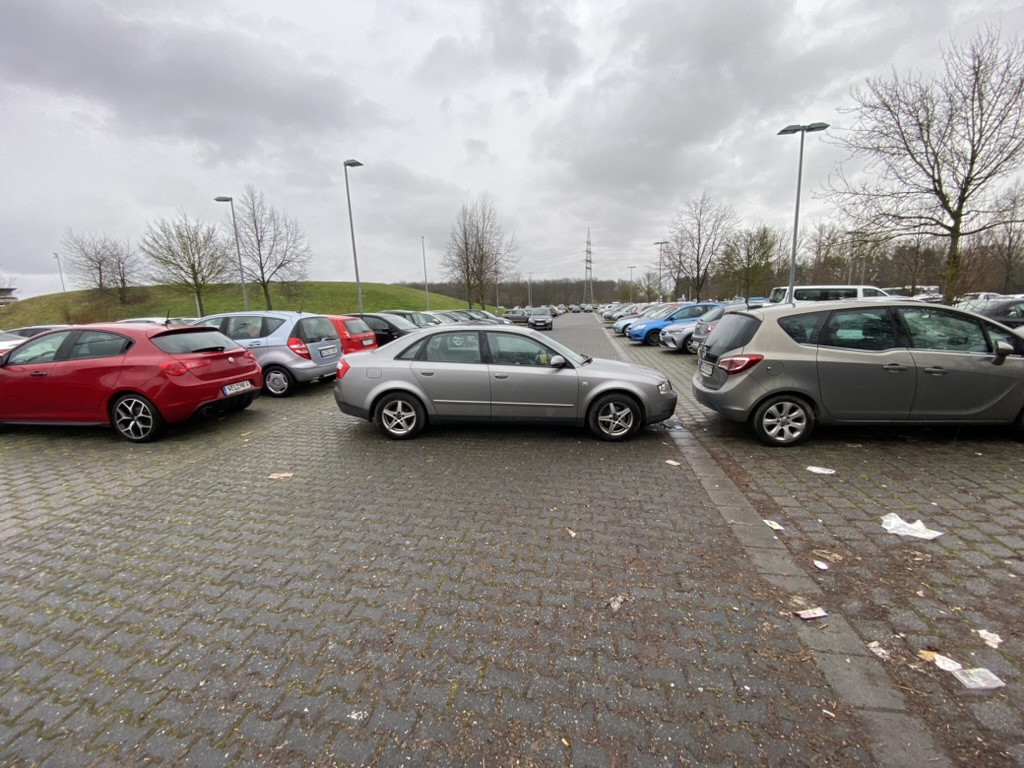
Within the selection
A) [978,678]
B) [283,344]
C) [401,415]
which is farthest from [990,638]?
[283,344]

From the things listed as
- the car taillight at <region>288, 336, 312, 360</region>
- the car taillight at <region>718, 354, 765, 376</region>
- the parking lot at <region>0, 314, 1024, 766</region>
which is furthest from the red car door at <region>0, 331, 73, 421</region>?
the car taillight at <region>718, 354, 765, 376</region>

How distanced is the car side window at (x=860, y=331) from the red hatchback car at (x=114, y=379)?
773 cm

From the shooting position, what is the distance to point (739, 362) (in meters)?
5.24

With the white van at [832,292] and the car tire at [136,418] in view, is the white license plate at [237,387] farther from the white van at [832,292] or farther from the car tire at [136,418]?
the white van at [832,292]

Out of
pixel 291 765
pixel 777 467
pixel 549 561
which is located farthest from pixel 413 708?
pixel 777 467

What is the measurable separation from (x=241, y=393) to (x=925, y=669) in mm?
7380

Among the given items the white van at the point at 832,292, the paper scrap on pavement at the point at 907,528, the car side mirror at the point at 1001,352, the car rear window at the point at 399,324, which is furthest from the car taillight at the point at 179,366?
the white van at the point at 832,292

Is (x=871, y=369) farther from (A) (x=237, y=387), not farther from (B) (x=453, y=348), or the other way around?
(A) (x=237, y=387)

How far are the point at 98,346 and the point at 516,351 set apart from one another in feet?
17.8

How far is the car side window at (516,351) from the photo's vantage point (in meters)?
5.56

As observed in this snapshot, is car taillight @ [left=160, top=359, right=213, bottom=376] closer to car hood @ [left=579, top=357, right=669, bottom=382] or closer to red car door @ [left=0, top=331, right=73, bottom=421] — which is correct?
red car door @ [left=0, top=331, right=73, bottom=421]

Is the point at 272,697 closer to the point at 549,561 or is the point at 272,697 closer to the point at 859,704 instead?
the point at 549,561

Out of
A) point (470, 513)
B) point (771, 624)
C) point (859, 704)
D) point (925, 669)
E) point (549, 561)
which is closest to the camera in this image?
point (859, 704)

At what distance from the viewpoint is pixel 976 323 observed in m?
5.06
